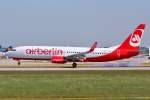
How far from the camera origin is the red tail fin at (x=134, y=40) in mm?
76562

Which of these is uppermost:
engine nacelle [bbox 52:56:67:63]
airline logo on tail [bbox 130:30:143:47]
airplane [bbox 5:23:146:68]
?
airline logo on tail [bbox 130:30:143:47]

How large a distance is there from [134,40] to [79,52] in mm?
8765

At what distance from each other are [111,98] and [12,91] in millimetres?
6733

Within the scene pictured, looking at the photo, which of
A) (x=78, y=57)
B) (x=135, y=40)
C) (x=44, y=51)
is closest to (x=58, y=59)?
(x=44, y=51)

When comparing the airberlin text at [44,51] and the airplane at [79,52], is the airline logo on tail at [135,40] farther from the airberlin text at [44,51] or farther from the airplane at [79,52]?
the airberlin text at [44,51]

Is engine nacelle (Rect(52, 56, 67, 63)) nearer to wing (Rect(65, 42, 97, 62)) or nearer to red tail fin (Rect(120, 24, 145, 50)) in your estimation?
wing (Rect(65, 42, 97, 62))

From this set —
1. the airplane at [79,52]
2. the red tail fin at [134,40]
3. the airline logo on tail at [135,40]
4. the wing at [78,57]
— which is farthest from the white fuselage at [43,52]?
the airline logo on tail at [135,40]

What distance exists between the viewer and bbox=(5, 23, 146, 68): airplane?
72.9 metres

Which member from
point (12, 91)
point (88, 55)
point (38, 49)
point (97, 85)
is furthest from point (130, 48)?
point (12, 91)

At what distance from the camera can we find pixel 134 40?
7669cm

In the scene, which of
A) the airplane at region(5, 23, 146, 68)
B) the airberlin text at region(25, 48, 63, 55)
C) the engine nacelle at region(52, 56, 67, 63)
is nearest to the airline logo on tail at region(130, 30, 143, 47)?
the airplane at region(5, 23, 146, 68)

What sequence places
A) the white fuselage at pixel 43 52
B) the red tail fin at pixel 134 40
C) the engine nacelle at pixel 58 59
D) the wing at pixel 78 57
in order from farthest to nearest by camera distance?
the red tail fin at pixel 134 40 < the wing at pixel 78 57 < the white fuselage at pixel 43 52 < the engine nacelle at pixel 58 59

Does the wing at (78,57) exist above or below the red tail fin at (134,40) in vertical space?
below

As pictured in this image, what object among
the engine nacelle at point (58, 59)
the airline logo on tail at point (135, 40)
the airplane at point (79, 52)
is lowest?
the engine nacelle at point (58, 59)
